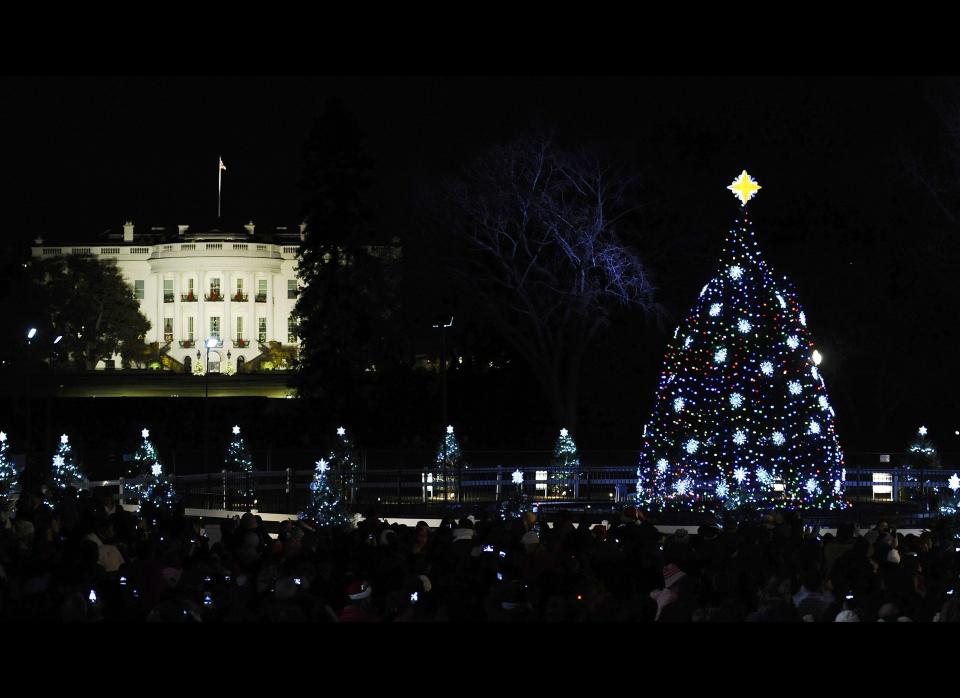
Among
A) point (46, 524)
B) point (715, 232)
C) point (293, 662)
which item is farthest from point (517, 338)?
point (293, 662)

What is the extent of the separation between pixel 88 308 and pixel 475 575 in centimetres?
9395

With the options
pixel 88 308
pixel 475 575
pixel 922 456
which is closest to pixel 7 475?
pixel 922 456

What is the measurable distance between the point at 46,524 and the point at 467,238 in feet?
102

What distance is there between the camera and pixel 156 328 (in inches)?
4648

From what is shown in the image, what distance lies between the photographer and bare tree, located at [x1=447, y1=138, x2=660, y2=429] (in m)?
42.7

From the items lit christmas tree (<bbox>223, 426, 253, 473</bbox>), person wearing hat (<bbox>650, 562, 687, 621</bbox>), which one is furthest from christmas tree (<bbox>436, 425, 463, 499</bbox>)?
person wearing hat (<bbox>650, 562, 687, 621</bbox>)

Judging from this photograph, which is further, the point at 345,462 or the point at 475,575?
the point at 345,462

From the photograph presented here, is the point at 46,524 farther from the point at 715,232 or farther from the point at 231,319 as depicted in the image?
the point at 231,319

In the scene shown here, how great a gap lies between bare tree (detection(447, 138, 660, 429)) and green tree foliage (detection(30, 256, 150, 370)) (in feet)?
180

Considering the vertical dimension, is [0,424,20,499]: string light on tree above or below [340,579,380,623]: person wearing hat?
above

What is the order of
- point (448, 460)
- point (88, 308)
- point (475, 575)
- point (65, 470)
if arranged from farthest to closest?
point (88, 308)
point (448, 460)
point (65, 470)
point (475, 575)

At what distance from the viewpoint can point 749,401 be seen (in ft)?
70.4

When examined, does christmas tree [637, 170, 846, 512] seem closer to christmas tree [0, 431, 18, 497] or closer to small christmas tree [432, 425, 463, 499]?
small christmas tree [432, 425, 463, 499]

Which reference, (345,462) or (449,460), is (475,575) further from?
(449,460)
